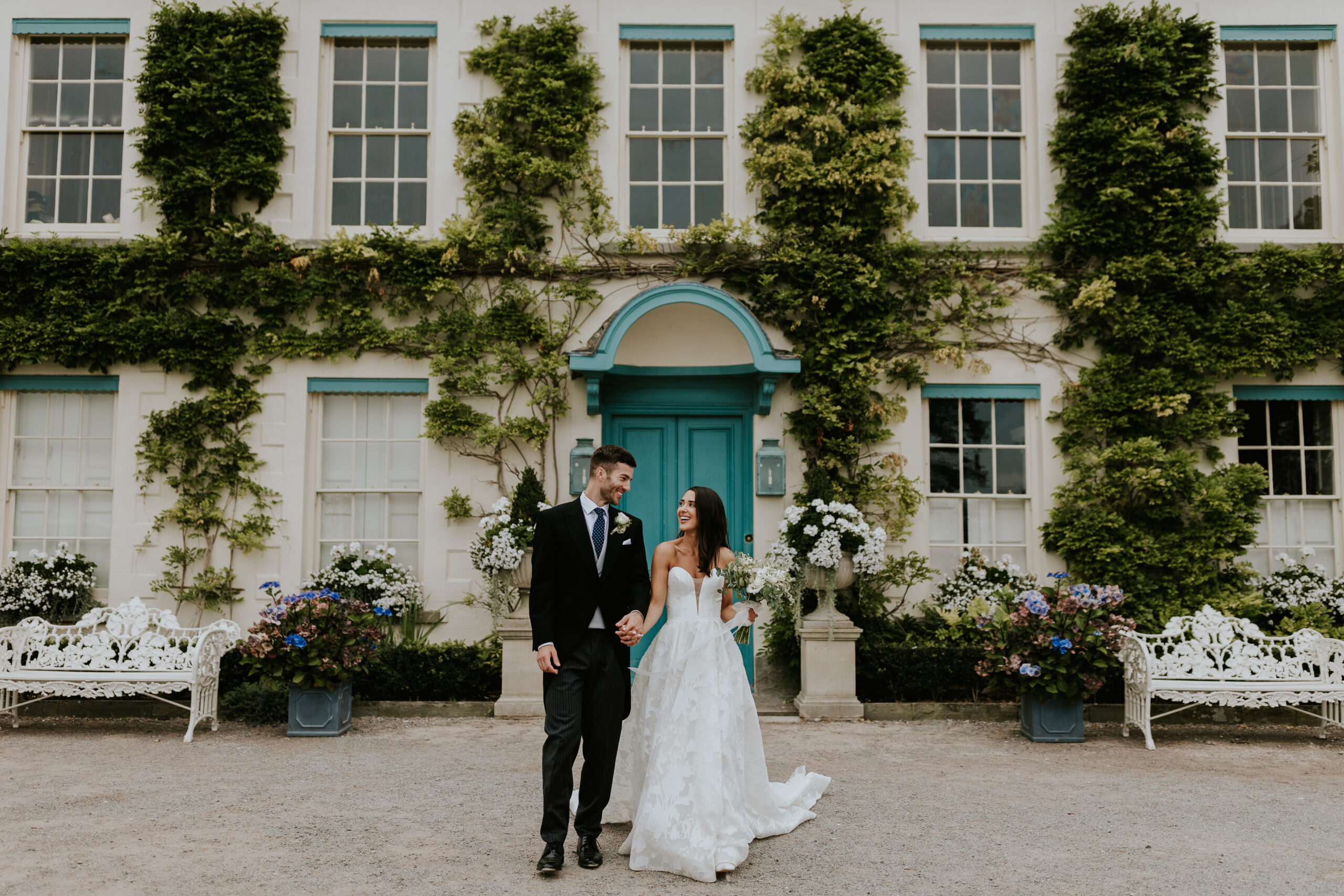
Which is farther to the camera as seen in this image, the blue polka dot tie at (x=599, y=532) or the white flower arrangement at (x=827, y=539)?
the white flower arrangement at (x=827, y=539)

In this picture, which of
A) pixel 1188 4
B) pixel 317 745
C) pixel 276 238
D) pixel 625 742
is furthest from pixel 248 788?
pixel 1188 4

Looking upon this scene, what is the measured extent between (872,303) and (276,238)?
5.85m

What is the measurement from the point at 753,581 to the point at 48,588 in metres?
7.46

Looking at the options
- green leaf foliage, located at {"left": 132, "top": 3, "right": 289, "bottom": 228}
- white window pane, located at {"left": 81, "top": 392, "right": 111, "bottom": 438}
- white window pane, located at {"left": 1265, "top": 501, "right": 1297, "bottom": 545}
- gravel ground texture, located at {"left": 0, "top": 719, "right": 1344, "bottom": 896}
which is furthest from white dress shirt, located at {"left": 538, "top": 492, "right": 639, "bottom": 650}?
white window pane, located at {"left": 1265, "top": 501, "right": 1297, "bottom": 545}

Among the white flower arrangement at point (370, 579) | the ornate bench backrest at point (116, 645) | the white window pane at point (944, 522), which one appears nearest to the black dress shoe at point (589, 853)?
the ornate bench backrest at point (116, 645)

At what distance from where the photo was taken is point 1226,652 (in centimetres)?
798

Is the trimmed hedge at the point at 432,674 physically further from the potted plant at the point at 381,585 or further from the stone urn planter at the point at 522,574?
the stone urn planter at the point at 522,574

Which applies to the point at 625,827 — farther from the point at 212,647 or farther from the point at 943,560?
the point at 943,560

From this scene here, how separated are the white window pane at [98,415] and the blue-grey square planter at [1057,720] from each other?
352 inches

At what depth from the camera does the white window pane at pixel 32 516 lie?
9.34 m

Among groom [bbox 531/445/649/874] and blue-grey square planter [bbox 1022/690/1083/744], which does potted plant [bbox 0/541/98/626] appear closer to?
groom [bbox 531/445/649/874]

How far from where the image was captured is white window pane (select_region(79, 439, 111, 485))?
9359mm

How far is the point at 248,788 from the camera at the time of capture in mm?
5680

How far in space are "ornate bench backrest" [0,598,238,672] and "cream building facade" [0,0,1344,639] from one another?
1285 millimetres
